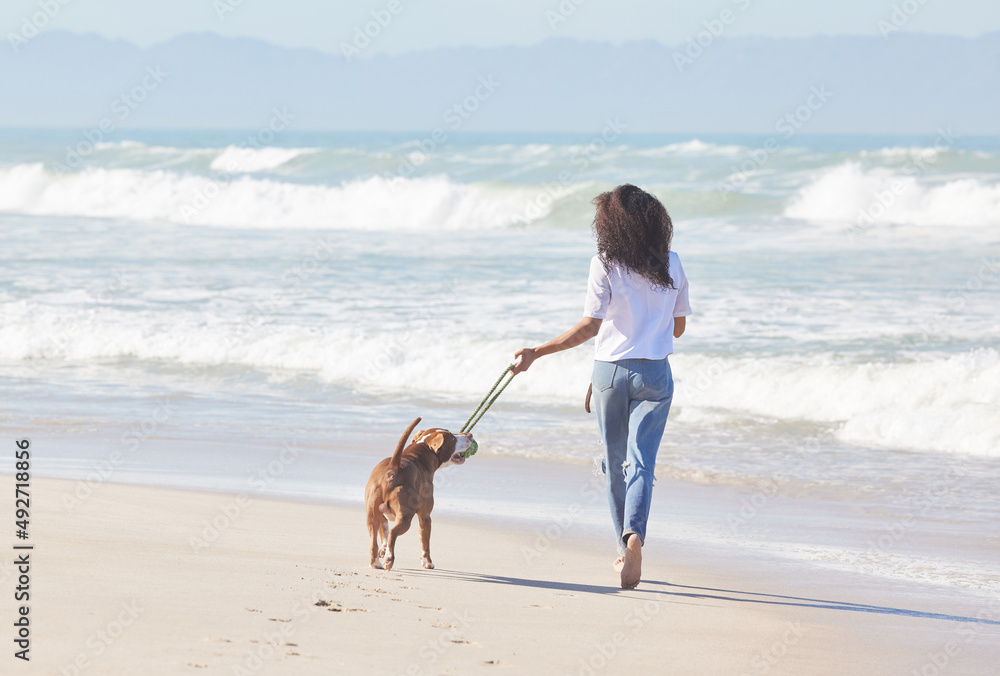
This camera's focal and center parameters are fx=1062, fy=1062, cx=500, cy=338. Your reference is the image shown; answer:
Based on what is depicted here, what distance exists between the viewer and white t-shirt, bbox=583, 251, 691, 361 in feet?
14.3

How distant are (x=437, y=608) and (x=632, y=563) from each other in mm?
922

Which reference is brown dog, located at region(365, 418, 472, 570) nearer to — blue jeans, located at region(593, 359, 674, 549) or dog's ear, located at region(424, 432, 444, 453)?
dog's ear, located at region(424, 432, 444, 453)

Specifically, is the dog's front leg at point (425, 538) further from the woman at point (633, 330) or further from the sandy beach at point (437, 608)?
the woman at point (633, 330)

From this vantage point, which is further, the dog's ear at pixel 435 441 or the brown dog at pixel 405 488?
the dog's ear at pixel 435 441

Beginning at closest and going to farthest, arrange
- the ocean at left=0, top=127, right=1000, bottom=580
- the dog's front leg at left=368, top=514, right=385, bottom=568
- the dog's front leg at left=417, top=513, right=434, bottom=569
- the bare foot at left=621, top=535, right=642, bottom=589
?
the bare foot at left=621, top=535, right=642, bottom=589
the dog's front leg at left=368, top=514, right=385, bottom=568
the dog's front leg at left=417, top=513, right=434, bottom=569
the ocean at left=0, top=127, right=1000, bottom=580

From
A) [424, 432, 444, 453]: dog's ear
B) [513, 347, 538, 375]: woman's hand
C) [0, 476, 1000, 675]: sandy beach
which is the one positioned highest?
[513, 347, 538, 375]: woman's hand

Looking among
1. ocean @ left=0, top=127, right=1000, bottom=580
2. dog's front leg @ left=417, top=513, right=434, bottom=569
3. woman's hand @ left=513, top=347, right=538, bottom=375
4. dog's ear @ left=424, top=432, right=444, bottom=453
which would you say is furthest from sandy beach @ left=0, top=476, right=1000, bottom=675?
ocean @ left=0, top=127, right=1000, bottom=580

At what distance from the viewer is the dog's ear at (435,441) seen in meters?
4.72

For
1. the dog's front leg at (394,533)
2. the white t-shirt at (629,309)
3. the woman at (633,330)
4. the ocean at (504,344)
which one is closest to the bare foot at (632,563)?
the woman at (633,330)

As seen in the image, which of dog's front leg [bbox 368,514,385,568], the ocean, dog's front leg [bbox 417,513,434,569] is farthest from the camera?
the ocean

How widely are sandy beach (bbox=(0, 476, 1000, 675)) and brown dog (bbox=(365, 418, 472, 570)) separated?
0.43 feet

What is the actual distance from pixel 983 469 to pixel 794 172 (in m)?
24.5

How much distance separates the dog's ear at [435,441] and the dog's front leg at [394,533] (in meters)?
0.36

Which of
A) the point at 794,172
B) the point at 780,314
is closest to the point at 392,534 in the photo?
the point at 780,314
